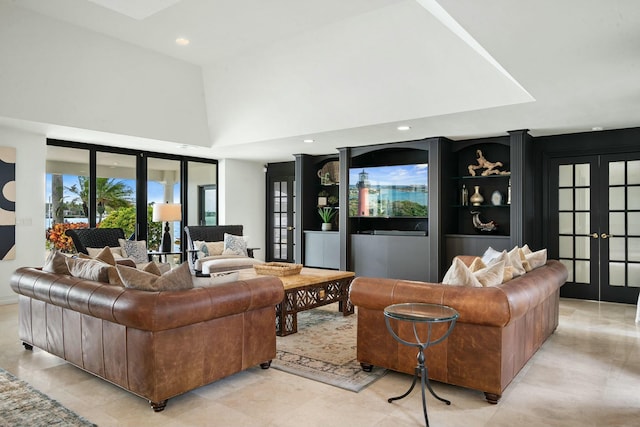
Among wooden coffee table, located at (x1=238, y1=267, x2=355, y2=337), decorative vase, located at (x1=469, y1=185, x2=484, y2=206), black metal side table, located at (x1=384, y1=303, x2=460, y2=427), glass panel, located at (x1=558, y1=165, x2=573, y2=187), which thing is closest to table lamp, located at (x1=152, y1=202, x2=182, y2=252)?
wooden coffee table, located at (x1=238, y1=267, x2=355, y2=337)

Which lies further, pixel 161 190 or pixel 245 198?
pixel 245 198

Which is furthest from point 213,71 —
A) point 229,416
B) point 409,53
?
point 229,416

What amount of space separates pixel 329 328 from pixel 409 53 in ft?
9.98

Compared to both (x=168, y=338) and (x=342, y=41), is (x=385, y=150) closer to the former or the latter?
(x=342, y=41)

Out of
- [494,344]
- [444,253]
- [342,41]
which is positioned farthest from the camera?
[444,253]

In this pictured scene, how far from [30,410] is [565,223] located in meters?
6.69

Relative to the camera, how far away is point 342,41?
4973 millimetres

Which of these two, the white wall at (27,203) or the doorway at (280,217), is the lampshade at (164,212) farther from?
the doorway at (280,217)

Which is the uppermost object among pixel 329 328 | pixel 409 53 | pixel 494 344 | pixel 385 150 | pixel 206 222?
pixel 409 53

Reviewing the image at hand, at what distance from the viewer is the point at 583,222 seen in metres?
6.41

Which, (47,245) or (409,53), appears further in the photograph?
(47,245)

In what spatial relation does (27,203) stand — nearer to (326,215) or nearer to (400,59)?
(326,215)

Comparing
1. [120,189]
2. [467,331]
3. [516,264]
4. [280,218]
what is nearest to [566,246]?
[516,264]

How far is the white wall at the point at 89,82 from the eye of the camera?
4.86 meters
